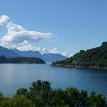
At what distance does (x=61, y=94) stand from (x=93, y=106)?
10.3 metres

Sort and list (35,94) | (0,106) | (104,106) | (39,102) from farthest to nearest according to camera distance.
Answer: (35,94) → (104,106) → (39,102) → (0,106)

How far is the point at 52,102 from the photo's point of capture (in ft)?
330

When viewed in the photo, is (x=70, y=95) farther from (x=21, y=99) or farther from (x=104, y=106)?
(x=21, y=99)

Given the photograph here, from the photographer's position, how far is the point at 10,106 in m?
67.4

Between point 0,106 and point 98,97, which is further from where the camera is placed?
point 98,97

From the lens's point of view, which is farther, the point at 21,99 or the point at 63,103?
the point at 63,103

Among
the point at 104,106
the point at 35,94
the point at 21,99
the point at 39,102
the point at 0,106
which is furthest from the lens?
the point at 35,94

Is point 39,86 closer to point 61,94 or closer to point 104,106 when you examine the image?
point 61,94

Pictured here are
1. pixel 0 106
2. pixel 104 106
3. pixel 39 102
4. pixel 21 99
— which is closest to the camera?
pixel 0 106

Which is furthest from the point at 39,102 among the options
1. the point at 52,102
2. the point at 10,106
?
the point at 10,106

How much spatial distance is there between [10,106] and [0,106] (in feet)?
6.50

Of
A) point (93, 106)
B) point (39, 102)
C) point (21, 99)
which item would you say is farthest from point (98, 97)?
point (21, 99)

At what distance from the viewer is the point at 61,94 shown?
336 ft

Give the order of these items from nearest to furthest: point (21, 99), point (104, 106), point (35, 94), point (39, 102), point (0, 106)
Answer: point (0, 106) < point (21, 99) < point (39, 102) < point (104, 106) < point (35, 94)
